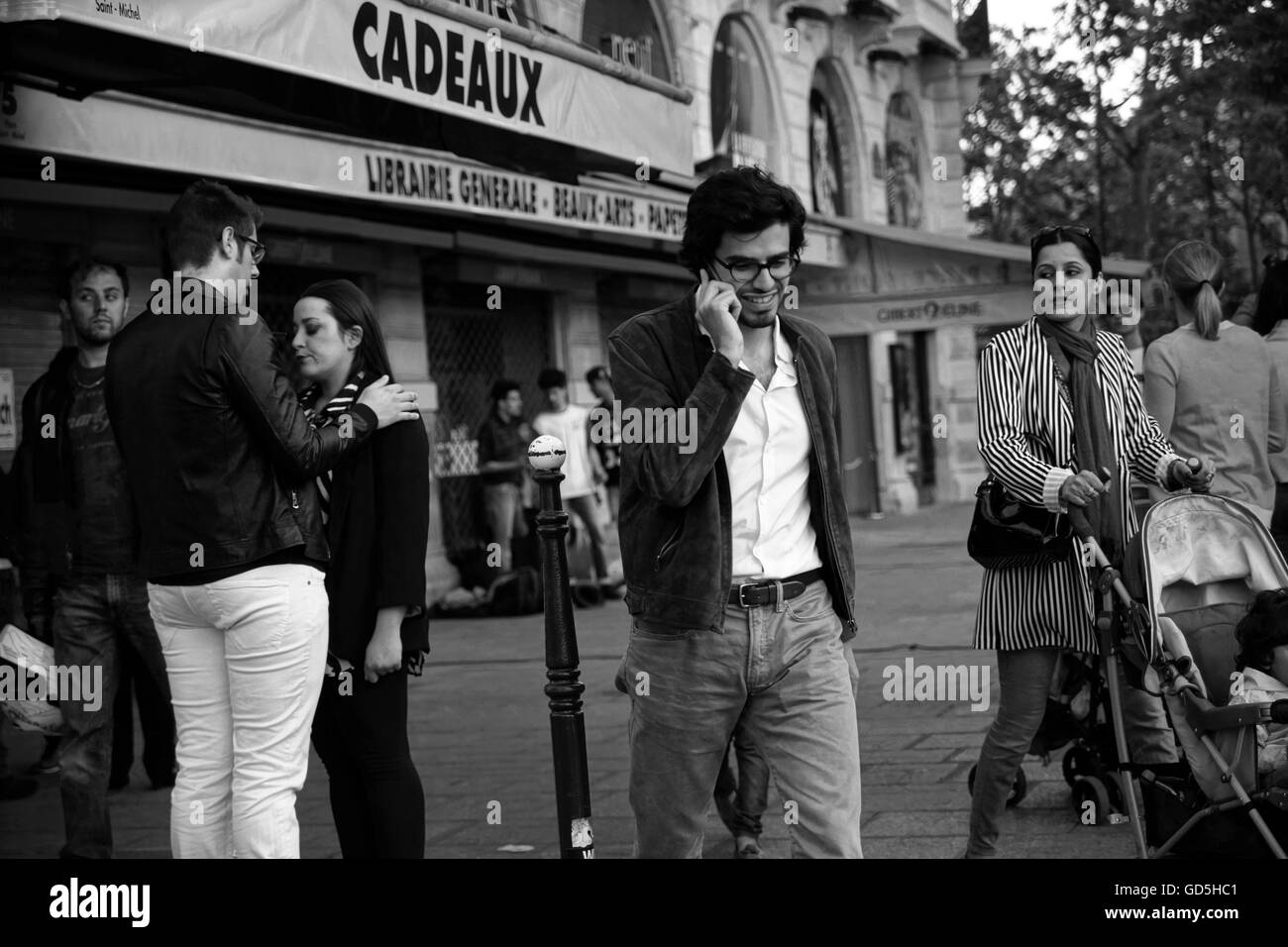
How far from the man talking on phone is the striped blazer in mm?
1353

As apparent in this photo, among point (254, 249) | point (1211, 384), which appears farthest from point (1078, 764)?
point (254, 249)

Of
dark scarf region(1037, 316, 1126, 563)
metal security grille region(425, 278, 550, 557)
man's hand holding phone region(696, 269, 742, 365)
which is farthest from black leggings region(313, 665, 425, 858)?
metal security grille region(425, 278, 550, 557)

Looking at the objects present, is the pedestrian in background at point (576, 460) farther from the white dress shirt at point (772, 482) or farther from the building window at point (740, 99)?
the white dress shirt at point (772, 482)

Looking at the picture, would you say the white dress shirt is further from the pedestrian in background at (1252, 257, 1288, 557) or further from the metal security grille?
the metal security grille

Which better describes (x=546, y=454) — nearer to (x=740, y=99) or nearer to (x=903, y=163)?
(x=740, y=99)

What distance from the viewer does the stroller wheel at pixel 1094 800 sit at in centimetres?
555

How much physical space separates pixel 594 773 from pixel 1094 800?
7.34 feet

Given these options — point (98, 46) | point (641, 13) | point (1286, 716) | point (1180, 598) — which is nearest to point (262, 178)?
point (98, 46)

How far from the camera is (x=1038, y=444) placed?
5020mm

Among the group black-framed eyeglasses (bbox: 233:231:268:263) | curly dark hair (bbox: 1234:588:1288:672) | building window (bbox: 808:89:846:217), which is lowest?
curly dark hair (bbox: 1234:588:1288:672)

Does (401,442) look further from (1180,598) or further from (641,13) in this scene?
(641,13)

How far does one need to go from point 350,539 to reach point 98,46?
2.74m

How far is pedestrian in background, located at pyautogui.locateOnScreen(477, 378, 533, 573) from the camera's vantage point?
13227 millimetres

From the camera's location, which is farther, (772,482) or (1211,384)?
(1211,384)
